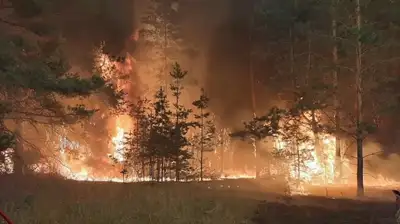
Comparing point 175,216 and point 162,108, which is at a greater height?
point 162,108

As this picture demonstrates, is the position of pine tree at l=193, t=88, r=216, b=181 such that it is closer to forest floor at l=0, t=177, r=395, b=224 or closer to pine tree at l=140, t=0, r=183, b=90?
forest floor at l=0, t=177, r=395, b=224

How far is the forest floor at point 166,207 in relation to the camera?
32.3ft

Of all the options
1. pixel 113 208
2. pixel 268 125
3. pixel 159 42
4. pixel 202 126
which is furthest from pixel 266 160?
pixel 113 208

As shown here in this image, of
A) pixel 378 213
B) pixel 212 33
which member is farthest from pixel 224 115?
pixel 378 213

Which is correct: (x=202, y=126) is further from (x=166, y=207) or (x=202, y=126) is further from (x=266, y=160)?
(x=166, y=207)

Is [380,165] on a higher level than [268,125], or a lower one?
lower

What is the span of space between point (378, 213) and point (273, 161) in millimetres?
13994

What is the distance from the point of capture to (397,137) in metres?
29.5

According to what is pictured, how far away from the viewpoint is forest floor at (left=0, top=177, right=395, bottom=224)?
32.3 ft

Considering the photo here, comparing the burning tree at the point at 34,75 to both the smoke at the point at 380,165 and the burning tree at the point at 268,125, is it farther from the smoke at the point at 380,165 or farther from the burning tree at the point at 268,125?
the smoke at the point at 380,165

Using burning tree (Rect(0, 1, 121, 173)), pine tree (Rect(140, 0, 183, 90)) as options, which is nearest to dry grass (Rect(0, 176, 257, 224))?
burning tree (Rect(0, 1, 121, 173))

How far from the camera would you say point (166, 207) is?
11109 millimetres

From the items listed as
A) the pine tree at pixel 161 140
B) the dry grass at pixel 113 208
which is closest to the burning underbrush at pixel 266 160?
the pine tree at pixel 161 140

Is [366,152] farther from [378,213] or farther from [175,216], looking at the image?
[175,216]
